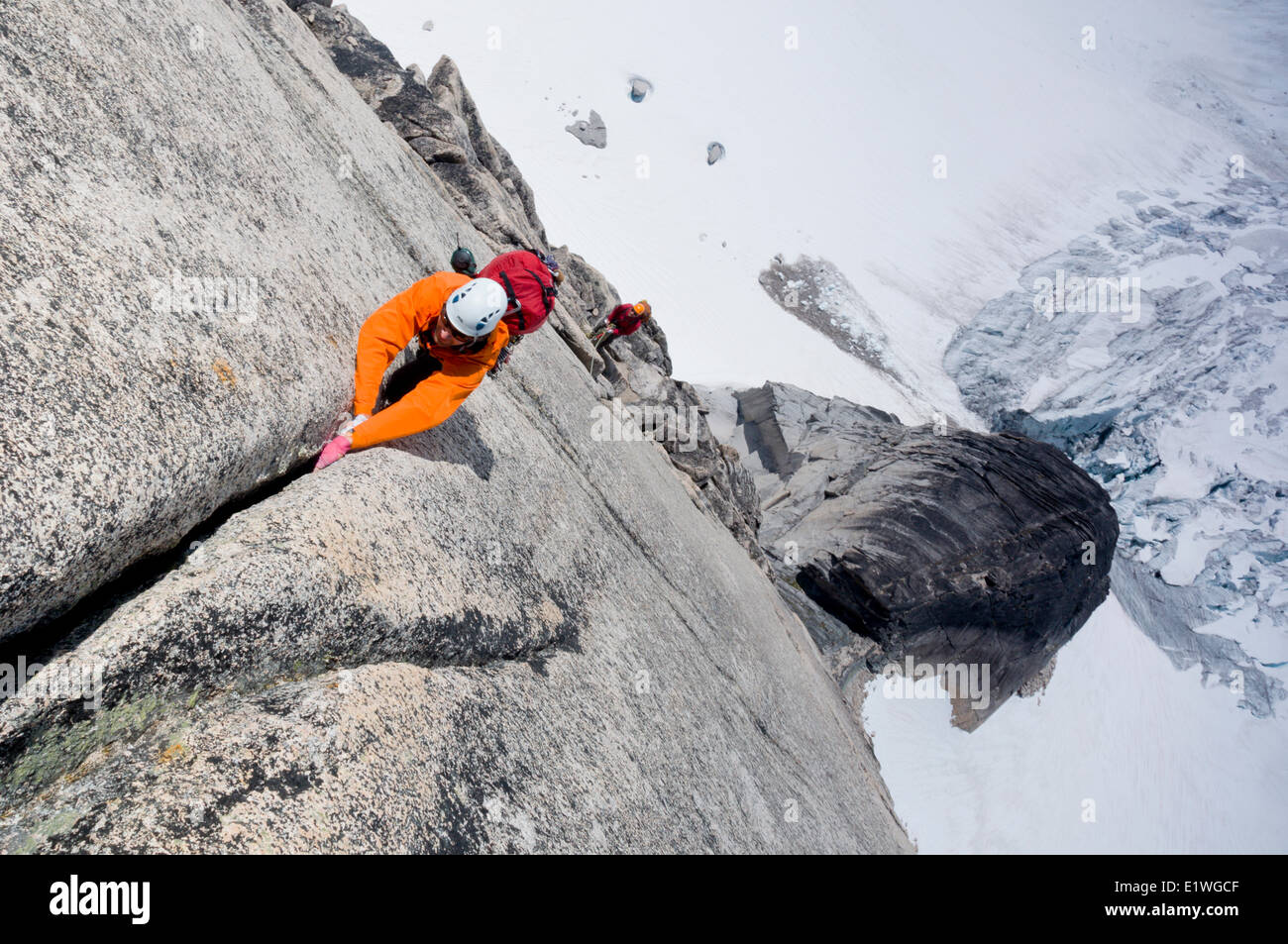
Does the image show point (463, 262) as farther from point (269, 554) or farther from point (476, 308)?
point (269, 554)

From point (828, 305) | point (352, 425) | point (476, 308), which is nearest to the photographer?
point (352, 425)

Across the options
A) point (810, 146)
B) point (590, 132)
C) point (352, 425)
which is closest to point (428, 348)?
point (352, 425)

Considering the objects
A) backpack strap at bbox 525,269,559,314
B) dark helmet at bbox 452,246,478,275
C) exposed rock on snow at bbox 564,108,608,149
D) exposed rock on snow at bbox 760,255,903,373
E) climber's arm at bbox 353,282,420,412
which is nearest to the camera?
climber's arm at bbox 353,282,420,412

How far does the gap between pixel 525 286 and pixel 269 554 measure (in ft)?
11.2

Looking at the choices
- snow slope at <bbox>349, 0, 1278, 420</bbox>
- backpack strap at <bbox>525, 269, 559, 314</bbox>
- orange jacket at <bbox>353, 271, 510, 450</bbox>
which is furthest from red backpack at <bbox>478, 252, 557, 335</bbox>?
snow slope at <bbox>349, 0, 1278, 420</bbox>

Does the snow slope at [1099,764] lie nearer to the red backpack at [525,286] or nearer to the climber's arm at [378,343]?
the red backpack at [525,286]

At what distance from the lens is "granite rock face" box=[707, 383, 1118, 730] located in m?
19.9

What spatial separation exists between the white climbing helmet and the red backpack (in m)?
0.55

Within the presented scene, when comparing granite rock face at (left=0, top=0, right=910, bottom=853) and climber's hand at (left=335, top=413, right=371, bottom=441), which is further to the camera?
climber's hand at (left=335, top=413, right=371, bottom=441)

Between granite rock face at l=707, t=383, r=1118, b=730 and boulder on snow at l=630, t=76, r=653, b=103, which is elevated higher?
boulder on snow at l=630, t=76, r=653, b=103

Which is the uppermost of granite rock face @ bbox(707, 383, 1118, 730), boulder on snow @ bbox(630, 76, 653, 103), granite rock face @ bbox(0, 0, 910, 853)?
boulder on snow @ bbox(630, 76, 653, 103)

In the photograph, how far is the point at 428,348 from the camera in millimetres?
5914

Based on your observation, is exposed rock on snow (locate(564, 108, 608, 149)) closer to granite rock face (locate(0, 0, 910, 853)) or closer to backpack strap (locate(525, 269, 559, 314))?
granite rock face (locate(0, 0, 910, 853))
